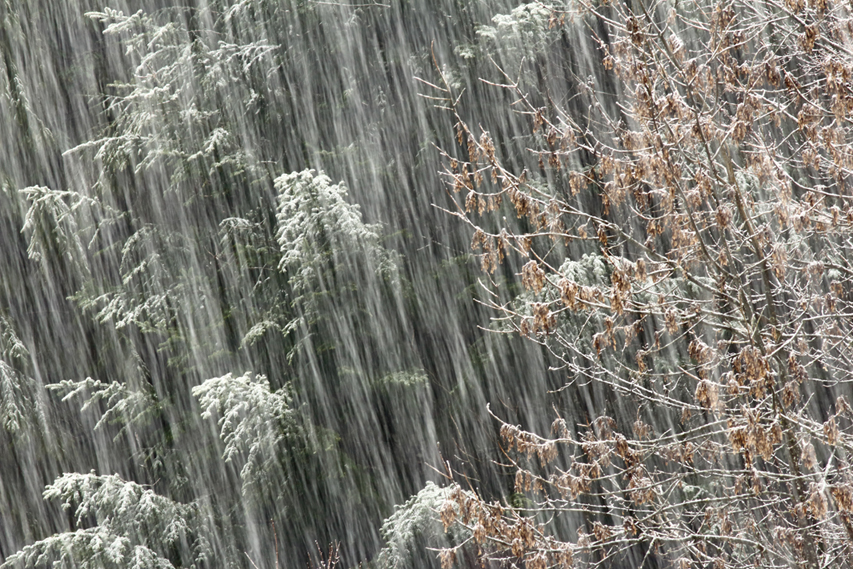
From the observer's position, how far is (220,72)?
8133mm

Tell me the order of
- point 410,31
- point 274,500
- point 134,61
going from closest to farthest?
1. point 274,500
2. point 410,31
3. point 134,61

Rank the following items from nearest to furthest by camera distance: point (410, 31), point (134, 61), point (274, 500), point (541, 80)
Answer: point (274, 500) → point (541, 80) → point (410, 31) → point (134, 61)

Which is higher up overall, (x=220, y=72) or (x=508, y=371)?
(x=220, y=72)

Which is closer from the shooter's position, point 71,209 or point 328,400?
point 328,400

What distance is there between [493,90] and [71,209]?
16.4 feet

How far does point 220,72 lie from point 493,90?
10.1ft

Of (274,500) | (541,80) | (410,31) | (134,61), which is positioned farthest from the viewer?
(134,61)

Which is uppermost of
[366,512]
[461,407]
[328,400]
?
[328,400]

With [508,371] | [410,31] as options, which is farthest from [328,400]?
[410,31]

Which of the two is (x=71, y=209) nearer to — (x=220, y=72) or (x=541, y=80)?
(x=220, y=72)

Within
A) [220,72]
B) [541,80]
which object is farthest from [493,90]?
[220,72]

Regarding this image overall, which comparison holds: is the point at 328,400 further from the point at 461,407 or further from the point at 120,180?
the point at 120,180

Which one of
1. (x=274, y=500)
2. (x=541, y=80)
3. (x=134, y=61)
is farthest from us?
(x=134, y=61)

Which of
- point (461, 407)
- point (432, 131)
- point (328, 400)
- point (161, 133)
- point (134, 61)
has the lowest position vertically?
point (461, 407)
